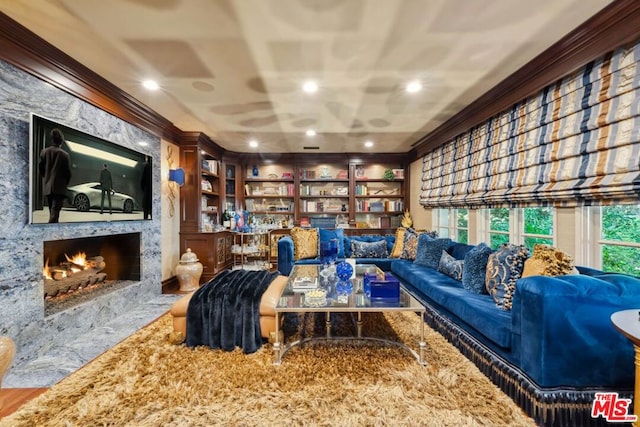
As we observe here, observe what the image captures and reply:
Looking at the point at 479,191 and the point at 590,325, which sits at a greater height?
the point at 479,191

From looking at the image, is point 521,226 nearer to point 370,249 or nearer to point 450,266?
point 450,266

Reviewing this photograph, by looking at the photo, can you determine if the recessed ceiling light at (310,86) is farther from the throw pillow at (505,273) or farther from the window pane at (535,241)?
the window pane at (535,241)

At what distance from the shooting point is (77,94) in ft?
8.42

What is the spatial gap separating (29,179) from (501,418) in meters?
3.50

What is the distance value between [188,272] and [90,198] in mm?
1742

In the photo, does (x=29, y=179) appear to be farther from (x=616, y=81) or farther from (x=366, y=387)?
(x=616, y=81)

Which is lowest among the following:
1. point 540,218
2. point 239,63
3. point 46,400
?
point 46,400

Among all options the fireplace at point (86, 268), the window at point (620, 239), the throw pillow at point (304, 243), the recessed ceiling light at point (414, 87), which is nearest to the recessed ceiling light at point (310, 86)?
the recessed ceiling light at point (414, 87)

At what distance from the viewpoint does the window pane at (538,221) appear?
8.70 ft

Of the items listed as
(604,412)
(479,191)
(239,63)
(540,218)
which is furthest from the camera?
(479,191)

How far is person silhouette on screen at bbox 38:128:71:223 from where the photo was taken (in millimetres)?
2260

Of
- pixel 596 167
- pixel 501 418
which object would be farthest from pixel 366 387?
pixel 596 167

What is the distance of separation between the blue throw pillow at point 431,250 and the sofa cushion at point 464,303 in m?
0.12

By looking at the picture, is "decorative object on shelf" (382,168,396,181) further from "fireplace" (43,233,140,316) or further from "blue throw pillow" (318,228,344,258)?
"fireplace" (43,233,140,316)
